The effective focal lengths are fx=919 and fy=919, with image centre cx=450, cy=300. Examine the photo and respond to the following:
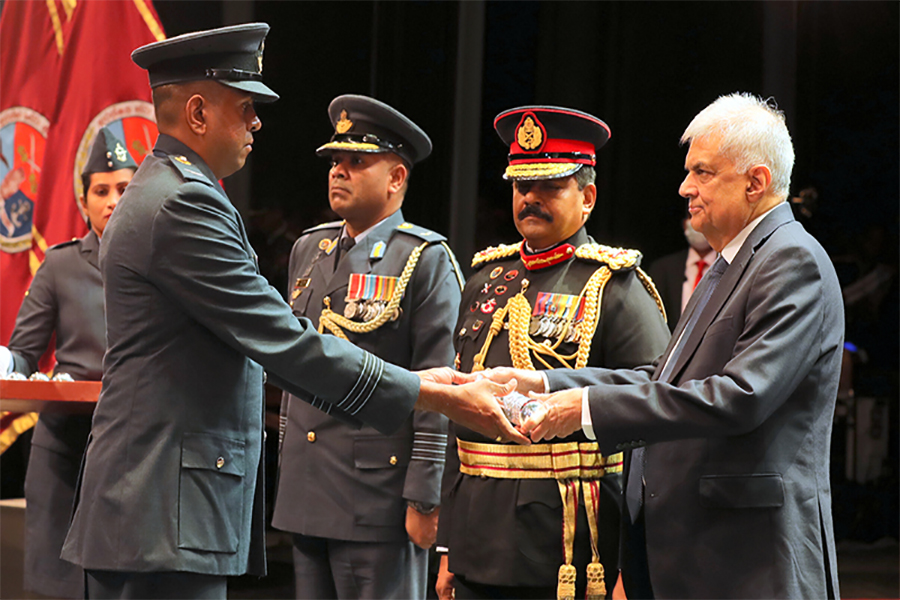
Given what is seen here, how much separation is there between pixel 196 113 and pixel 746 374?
1253 millimetres

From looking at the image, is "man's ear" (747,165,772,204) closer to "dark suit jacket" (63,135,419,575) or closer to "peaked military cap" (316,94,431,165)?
"dark suit jacket" (63,135,419,575)

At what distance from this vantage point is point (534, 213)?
2473 mm

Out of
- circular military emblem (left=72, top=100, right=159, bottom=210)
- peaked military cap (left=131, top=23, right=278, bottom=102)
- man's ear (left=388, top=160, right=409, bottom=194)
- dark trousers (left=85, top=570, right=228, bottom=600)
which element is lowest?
dark trousers (left=85, top=570, right=228, bottom=600)

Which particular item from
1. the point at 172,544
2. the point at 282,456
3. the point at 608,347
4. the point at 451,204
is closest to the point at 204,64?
the point at 172,544

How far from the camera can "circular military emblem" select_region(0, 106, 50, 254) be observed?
4.54 metres

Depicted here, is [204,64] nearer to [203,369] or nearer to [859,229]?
[203,369]

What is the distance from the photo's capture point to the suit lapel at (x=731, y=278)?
192cm

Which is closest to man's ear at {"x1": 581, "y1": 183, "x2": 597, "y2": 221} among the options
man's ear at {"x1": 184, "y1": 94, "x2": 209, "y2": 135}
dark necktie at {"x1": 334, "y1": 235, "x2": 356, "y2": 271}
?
dark necktie at {"x1": 334, "y1": 235, "x2": 356, "y2": 271}

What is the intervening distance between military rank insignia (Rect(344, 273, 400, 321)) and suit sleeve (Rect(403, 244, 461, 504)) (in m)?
0.08

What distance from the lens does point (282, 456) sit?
2.95 meters

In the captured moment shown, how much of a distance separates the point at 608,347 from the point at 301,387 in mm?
831

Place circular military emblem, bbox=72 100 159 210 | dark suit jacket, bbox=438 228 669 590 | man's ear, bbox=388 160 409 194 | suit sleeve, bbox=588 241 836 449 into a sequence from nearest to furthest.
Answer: suit sleeve, bbox=588 241 836 449
dark suit jacket, bbox=438 228 669 590
man's ear, bbox=388 160 409 194
circular military emblem, bbox=72 100 159 210

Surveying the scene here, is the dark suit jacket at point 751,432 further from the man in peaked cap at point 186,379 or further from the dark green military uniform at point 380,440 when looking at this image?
the dark green military uniform at point 380,440

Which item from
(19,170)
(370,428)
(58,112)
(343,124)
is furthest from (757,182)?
(19,170)
